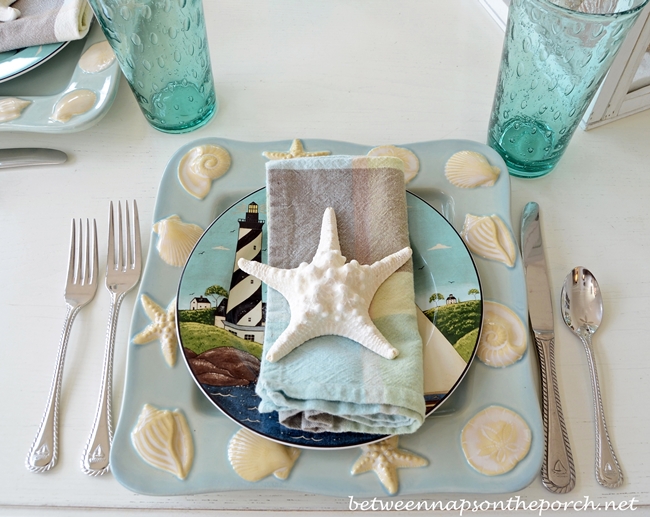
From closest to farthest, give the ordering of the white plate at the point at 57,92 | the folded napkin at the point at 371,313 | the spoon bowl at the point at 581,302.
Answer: the folded napkin at the point at 371,313 → the spoon bowl at the point at 581,302 → the white plate at the point at 57,92

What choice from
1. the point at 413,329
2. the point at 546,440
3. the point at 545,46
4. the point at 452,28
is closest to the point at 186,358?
the point at 413,329

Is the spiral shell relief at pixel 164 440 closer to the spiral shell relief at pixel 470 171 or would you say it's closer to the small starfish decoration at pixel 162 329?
the small starfish decoration at pixel 162 329

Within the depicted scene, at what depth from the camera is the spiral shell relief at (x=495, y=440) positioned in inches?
17.2

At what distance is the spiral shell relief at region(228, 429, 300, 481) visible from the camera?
44cm

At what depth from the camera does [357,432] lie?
0.43 m

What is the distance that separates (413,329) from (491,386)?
0.10 m

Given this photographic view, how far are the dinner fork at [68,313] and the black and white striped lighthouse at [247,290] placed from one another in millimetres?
168

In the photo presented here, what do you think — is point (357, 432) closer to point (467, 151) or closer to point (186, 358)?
point (186, 358)

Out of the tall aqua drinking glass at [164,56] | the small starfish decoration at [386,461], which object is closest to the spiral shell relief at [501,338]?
the small starfish decoration at [386,461]

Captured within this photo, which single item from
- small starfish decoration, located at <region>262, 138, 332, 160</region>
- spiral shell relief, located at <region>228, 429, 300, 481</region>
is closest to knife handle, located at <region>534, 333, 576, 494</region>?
spiral shell relief, located at <region>228, 429, 300, 481</region>

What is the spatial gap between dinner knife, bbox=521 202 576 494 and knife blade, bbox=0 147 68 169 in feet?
1.91

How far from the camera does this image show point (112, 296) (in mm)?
558

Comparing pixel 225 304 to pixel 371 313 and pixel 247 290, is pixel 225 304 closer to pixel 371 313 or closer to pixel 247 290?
pixel 247 290

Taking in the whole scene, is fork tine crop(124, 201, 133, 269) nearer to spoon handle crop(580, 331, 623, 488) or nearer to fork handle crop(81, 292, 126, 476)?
fork handle crop(81, 292, 126, 476)
